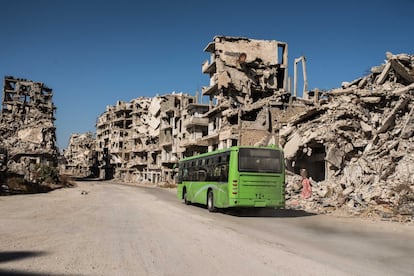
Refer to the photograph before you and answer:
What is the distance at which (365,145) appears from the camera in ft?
81.7

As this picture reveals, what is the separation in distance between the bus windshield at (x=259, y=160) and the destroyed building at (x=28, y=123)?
44482 millimetres

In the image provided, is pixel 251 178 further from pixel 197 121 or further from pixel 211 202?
pixel 197 121

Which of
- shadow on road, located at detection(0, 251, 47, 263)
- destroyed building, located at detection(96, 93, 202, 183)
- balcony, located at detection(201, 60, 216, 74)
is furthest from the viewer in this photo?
destroyed building, located at detection(96, 93, 202, 183)

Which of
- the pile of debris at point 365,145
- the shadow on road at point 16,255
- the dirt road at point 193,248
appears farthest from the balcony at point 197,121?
the shadow on road at point 16,255

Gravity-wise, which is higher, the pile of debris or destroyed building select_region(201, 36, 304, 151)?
destroyed building select_region(201, 36, 304, 151)

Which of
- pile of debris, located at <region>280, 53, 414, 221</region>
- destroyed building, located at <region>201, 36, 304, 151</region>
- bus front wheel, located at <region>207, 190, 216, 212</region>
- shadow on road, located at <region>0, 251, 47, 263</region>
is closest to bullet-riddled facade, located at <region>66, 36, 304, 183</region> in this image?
destroyed building, located at <region>201, 36, 304, 151</region>

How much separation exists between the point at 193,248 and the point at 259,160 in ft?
30.6

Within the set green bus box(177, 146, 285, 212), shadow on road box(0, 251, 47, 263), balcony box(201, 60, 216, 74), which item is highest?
balcony box(201, 60, 216, 74)

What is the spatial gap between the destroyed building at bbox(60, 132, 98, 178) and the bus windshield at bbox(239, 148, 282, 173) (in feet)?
326

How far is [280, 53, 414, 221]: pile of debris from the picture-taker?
63.4 feet

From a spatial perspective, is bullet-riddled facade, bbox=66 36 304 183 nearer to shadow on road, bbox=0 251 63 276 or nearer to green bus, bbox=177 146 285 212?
green bus, bbox=177 146 285 212

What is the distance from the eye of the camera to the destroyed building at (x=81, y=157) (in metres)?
116

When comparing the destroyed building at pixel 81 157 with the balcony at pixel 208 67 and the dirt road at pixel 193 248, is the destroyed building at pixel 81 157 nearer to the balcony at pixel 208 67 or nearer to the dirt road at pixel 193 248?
the balcony at pixel 208 67

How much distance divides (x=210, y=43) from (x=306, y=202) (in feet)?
155
